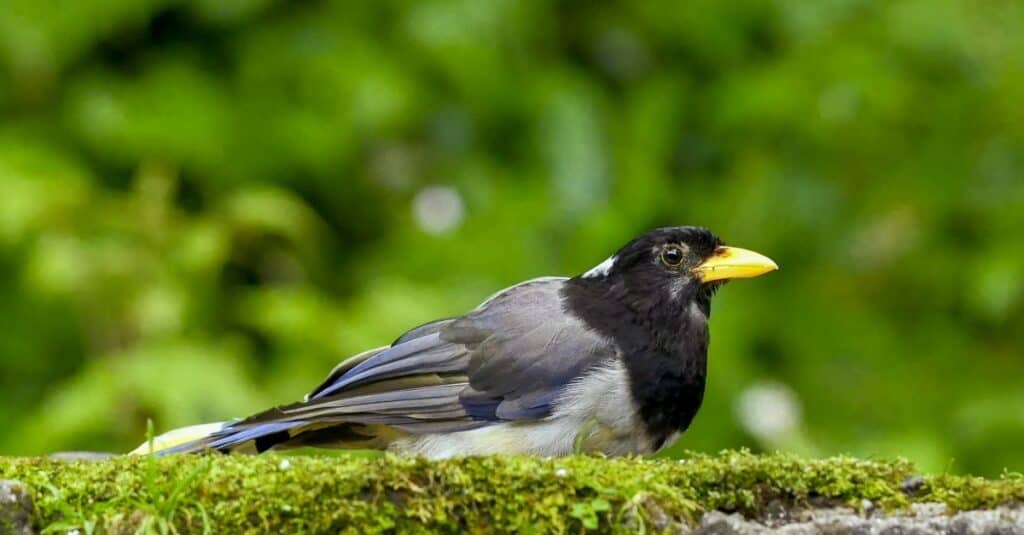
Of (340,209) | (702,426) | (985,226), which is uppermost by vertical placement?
(340,209)

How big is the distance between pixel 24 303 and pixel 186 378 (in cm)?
129

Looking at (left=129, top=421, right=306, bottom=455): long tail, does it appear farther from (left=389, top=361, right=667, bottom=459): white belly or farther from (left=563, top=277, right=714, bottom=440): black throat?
(left=563, top=277, right=714, bottom=440): black throat

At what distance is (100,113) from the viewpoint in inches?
240

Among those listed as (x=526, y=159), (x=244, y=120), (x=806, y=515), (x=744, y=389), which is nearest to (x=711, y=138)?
(x=526, y=159)

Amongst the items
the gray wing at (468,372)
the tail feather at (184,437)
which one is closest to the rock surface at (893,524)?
the gray wing at (468,372)

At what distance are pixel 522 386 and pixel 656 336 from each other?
0.44 m

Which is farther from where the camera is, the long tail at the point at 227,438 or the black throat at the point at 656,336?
the black throat at the point at 656,336

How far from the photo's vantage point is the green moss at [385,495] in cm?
280

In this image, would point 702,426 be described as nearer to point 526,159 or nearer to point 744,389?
point 744,389

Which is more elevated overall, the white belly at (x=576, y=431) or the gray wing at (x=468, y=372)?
the gray wing at (x=468, y=372)

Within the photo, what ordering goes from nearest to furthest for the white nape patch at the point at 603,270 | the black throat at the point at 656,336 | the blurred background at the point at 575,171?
the black throat at the point at 656,336
the white nape patch at the point at 603,270
the blurred background at the point at 575,171

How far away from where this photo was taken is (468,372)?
392 cm

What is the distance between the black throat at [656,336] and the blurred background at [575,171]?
4.84 feet

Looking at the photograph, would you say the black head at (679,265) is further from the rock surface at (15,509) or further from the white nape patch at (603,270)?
the rock surface at (15,509)
